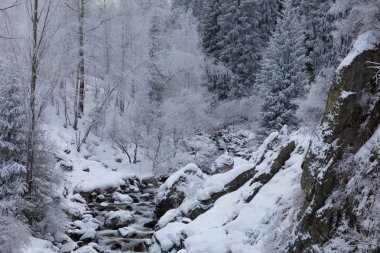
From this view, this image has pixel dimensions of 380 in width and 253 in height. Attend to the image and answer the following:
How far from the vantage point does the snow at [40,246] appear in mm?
10202

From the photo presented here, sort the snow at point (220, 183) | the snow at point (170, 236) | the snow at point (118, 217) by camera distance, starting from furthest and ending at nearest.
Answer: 1. the snow at point (118, 217)
2. the snow at point (220, 183)
3. the snow at point (170, 236)

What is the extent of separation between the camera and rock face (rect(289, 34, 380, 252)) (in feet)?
19.0

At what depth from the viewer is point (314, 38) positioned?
2544cm

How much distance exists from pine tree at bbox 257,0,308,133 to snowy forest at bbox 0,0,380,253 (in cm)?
8

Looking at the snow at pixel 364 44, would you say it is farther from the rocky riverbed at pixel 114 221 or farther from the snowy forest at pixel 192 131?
the rocky riverbed at pixel 114 221

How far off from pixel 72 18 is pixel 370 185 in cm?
2422

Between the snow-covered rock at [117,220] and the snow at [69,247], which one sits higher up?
the snow at [69,247]

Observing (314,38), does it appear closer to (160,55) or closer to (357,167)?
(160,55)

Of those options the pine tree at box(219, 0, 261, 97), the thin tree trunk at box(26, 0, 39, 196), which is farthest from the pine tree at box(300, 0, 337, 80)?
the thin tree trunk at box(26, 0, 39, 196)

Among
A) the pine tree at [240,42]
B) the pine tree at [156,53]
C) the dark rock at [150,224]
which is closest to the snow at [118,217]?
the dark rock at [150,224]

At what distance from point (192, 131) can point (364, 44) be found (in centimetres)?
2127

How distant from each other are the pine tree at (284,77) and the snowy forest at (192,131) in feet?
0.25

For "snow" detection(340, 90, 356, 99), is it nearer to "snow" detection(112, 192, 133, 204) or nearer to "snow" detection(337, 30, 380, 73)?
"snow" detection(337, 30, 380, 73)

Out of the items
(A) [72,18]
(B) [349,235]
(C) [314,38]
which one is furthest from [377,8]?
(A) [72,18]
